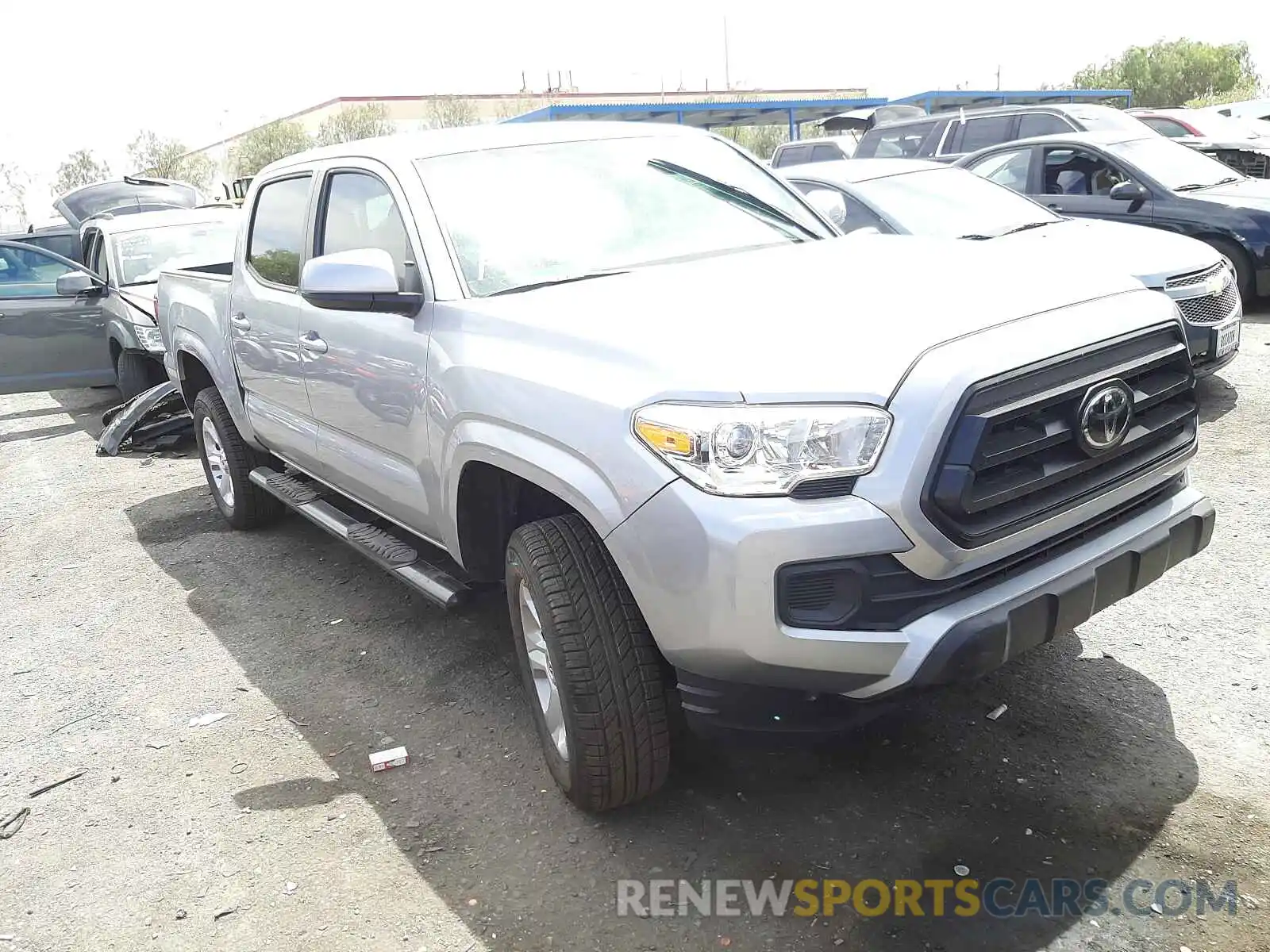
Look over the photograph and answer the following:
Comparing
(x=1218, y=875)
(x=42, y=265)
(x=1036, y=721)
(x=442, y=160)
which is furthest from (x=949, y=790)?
(x=42, y=265)

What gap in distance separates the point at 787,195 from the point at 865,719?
2.36 meters

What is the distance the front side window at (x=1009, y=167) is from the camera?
A: 31.3 ft

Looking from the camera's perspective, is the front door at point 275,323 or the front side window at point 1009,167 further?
the front side window at point 1009,167

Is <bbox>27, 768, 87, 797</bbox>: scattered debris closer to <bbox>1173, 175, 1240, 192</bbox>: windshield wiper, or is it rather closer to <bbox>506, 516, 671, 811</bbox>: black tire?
<bbox>506, 516, 671, 811</bbox>: black tire

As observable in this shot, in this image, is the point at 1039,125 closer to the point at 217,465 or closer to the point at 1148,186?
the point at 1148,186

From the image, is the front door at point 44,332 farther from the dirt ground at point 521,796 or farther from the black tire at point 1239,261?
the black tire at point 1239,261

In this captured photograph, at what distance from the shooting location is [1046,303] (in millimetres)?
2791

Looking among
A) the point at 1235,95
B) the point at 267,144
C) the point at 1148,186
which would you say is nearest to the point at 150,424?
the point at 1148,186

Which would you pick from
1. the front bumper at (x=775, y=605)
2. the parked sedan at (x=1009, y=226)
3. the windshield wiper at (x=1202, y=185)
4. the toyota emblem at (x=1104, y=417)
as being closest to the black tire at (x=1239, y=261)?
the windshield wiper at (x=1202, y=185)

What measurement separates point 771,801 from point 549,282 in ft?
5.59

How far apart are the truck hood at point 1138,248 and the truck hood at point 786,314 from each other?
9.30ft

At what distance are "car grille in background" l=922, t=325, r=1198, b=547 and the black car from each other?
21.0 ft

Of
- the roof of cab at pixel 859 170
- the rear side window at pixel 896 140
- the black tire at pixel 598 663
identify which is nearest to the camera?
the black tire at pixel 598 663

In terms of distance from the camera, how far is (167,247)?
10.2 meters
